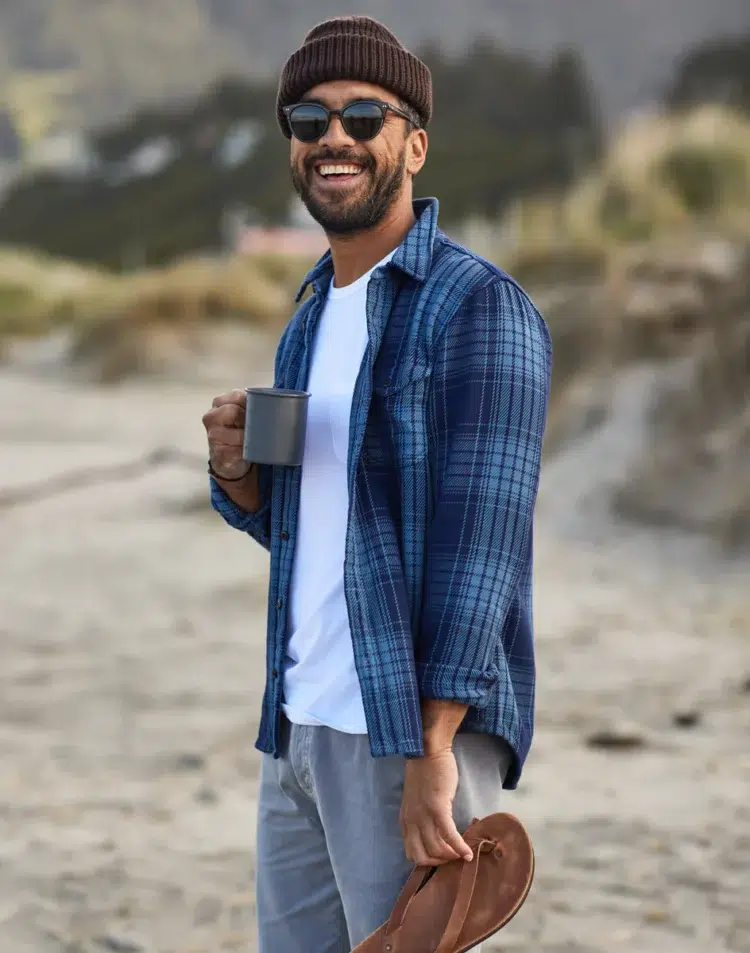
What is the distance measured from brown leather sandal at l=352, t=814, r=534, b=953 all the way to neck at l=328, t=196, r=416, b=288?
722 millimetres

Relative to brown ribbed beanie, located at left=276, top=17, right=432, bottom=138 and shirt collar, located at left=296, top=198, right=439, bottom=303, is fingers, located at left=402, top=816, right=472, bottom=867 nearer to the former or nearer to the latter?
shirt collar, located at left=296, top=198, right=439, bottom=303


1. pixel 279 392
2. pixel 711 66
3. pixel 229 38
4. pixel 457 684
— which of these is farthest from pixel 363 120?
pixel 229 38

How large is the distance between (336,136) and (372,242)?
0.48 feet

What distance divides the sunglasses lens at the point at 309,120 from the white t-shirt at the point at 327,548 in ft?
0.60

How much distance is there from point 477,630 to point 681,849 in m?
1.95

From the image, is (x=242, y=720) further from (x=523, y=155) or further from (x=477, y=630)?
(x=523, y=155)

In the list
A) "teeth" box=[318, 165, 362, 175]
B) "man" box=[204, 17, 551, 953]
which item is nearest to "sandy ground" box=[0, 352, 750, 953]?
"man" box=[204, 17, 551, 953]

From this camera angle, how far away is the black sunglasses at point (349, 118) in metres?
1.59

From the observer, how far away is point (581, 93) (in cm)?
3428

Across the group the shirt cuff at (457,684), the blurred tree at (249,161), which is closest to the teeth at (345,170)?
the shirt cuff at (457,684)

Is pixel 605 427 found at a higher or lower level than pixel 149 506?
higher

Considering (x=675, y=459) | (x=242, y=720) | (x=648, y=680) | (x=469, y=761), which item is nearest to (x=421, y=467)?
(x=469, y=761)

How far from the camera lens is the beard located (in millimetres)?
1604

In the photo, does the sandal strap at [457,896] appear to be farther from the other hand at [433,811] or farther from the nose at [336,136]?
the nose at [336,136]
